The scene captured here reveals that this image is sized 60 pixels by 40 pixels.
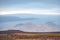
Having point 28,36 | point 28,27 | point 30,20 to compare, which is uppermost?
point 30,20

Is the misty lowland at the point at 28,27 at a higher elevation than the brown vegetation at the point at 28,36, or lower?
higher

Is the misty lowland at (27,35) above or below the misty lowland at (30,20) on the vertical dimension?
below

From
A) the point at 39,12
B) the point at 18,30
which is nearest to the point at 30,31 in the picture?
the point at 18,30

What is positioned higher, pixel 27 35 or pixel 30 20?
pixel 30 20

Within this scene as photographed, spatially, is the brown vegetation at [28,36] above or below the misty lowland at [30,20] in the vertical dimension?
below

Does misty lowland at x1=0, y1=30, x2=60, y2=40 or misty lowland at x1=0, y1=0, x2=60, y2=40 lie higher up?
misty lowland at x1=0, y1=0, x2=60, y2=40

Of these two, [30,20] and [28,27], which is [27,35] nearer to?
[28,27]

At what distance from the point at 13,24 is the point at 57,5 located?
834mm

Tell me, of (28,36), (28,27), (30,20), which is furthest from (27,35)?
(30,20)

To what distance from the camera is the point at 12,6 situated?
2236mm

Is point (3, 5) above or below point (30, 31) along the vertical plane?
above

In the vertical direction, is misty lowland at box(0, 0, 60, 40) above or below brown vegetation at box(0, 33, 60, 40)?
above

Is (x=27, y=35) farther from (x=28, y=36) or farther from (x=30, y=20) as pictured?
(x=30, y=20)

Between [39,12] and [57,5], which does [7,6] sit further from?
[57,5]
